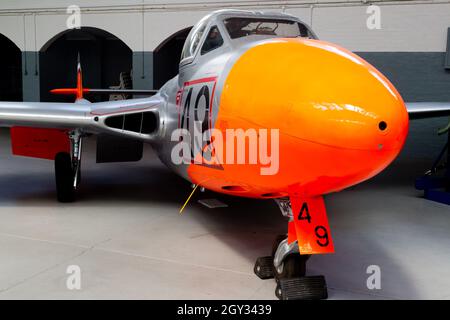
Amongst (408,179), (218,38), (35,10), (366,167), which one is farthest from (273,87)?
(35,10)

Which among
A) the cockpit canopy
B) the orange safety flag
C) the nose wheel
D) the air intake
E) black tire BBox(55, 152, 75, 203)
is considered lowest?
the nose wheel

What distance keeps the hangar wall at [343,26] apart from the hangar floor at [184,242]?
480 centimetres

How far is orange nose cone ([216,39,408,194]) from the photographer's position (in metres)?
2.66

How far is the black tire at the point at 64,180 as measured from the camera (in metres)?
6.82

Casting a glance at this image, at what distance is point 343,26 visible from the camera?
12.5 meters

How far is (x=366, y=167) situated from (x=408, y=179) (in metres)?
7.51

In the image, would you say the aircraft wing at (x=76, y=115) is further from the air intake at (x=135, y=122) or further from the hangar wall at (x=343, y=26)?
the hangar wall at (x=343, y=26)

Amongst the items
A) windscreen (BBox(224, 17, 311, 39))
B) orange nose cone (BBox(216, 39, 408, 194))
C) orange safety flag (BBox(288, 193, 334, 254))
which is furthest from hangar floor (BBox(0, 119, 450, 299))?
windscreen (BBox(224, 17, 311, 39))

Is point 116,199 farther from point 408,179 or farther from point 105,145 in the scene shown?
point 408,179

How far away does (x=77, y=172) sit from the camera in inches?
283

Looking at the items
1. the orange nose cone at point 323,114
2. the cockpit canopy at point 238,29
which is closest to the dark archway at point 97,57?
the cockpit canopy at point 238,29

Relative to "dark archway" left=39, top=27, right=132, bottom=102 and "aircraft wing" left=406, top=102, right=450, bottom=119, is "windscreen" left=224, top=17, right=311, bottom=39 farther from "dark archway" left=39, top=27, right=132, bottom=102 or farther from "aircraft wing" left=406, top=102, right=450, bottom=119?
"dark archway" left=39, top=27, right=132, bottom=102

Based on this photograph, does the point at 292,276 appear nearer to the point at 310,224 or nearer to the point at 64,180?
the point at 310,224

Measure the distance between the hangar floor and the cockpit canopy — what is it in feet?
6.73
